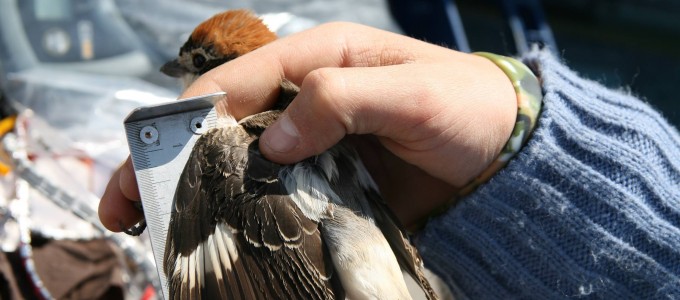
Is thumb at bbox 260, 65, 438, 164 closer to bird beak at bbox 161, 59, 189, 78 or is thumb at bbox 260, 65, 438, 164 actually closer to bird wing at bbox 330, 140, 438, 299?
bird wing at bbox 330, 140, 438, 299

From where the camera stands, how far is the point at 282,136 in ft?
5.44

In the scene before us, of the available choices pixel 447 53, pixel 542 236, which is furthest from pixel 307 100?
pixel 542 236

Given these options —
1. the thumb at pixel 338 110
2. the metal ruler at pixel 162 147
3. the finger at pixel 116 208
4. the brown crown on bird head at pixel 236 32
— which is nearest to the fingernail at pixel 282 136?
the thumb at pixel 338 110

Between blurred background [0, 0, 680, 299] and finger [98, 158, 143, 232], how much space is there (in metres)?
0.56

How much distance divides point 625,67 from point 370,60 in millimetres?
5772

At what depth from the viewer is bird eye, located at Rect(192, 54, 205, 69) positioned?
7.89ft

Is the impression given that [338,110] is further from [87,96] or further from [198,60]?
[87,96]

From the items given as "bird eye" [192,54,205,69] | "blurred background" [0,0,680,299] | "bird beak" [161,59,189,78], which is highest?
"bird eye" [192,54,205,69]

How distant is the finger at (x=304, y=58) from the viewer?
1856 mm

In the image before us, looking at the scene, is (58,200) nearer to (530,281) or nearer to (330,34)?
(330,34)

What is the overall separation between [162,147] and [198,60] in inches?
33.8

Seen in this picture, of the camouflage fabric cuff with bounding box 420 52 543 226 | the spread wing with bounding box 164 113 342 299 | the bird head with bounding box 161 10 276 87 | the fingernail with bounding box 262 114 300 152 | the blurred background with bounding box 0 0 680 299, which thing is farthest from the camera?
the blurred background with bounding box 0 0 680 299

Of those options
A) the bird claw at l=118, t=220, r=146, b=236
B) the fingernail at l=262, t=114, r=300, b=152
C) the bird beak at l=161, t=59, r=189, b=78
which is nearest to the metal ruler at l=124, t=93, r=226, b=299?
the fingernail at l=262, t=114, r=300, b=152

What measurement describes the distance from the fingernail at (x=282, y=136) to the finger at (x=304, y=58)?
0.68 feet
